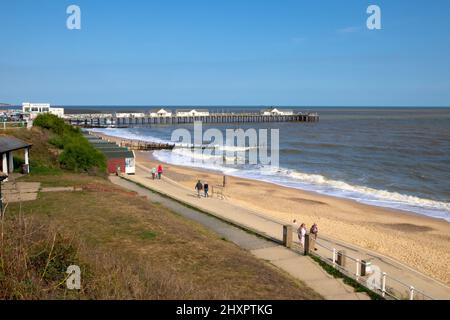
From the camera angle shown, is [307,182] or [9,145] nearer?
[9,145]

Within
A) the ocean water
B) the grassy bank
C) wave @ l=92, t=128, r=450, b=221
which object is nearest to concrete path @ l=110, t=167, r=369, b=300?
the grassy bank

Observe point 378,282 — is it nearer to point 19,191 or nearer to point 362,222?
point 362,222

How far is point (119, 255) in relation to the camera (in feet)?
34.2

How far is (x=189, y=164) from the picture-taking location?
45344mm

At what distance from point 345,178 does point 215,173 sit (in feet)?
38.6

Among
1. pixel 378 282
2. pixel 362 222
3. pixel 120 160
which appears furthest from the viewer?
pixel 120 160

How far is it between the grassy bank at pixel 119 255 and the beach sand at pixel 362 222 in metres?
7.45

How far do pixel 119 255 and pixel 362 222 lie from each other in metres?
15.4

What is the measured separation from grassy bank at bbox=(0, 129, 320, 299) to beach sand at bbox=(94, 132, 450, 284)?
7.45 meters

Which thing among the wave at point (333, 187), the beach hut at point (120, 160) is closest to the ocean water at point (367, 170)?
the wave at point (333, 187)

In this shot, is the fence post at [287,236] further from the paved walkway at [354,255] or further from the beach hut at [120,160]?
the beach hut at [120,160]

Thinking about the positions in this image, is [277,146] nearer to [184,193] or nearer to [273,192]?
[273,192]

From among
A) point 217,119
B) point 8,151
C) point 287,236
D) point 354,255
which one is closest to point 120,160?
point 8,151
